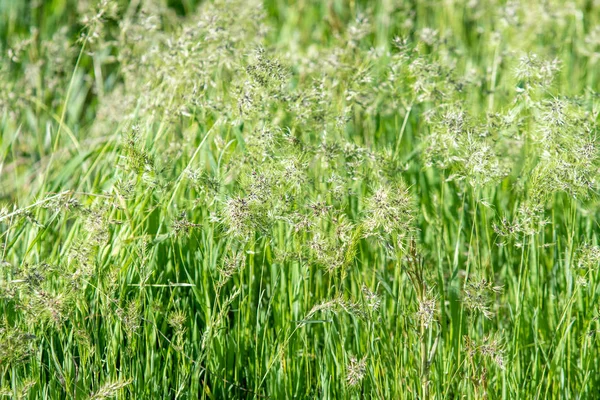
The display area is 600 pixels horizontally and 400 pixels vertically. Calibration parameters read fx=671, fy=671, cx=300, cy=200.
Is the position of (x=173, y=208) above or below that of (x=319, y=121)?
below

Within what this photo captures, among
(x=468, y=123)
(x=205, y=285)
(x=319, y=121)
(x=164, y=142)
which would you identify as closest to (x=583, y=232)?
(x=468, y=123)

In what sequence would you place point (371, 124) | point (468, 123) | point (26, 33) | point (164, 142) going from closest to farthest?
point (468, 123), point (164, 142), point (371, 124), point (26, 33)

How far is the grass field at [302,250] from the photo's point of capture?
2.06m

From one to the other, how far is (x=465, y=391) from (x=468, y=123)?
90 centimetres

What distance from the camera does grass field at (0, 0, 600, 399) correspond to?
2062mm

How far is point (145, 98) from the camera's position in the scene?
→ 9.38 ft

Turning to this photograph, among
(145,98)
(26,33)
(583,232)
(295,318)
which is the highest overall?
(26,33)

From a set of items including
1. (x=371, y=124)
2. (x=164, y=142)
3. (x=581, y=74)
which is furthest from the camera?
(x=581, y=74)

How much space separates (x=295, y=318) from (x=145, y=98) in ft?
3.84

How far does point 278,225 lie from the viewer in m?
2.59

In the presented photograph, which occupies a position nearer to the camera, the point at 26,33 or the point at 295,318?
the point at 295,318

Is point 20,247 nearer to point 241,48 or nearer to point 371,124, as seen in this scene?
point 241,48

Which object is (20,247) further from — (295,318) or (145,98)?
(295,318)

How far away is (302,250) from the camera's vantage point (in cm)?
223
